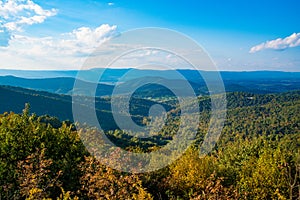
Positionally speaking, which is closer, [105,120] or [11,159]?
[11,159]

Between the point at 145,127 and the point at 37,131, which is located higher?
the point at 37,131

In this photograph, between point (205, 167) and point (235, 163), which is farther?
point (235, 163)

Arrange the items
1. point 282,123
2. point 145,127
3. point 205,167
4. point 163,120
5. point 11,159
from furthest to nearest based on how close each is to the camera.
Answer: point 163,120
point 145,127
point 282,123
point 205,167
point 11,159

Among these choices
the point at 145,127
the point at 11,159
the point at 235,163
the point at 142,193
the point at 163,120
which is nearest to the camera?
the point at 142,193

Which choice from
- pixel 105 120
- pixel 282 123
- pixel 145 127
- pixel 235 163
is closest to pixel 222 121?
pixel 282 123

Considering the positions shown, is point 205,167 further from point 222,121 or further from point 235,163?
point 222,121

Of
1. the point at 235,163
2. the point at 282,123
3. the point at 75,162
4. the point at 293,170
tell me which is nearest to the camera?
the point at 75,162

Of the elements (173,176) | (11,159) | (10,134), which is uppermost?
(10,134)

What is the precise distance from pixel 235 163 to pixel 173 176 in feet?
57.3

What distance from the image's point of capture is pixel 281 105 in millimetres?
164750

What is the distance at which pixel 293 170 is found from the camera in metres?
29.9

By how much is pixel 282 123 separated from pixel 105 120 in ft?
249

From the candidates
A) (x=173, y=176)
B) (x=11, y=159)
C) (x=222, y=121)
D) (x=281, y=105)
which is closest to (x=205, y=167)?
(x=173, y=176)

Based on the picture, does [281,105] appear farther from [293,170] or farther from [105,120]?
[293,170]
